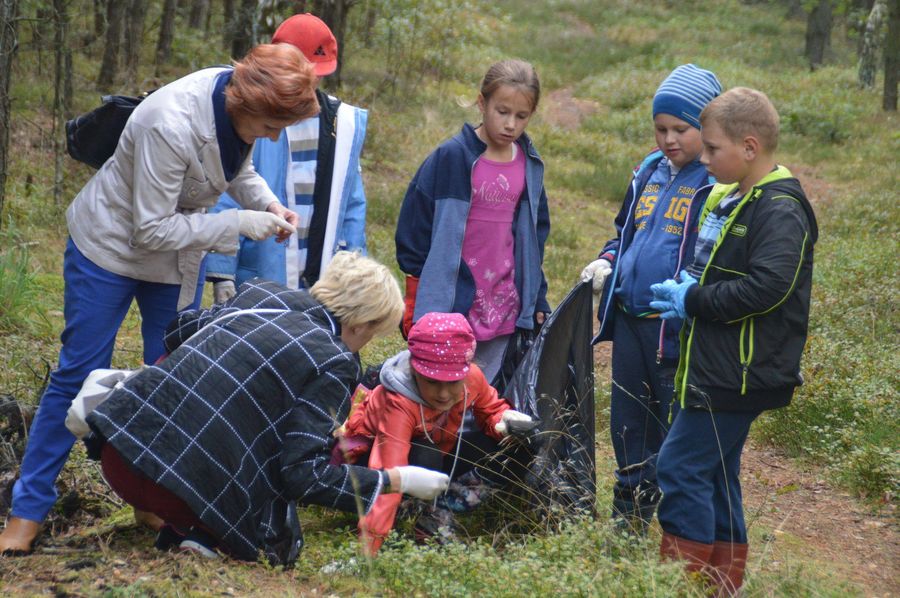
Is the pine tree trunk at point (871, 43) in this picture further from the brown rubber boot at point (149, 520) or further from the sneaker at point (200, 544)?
the sneaker at point (200, 544)

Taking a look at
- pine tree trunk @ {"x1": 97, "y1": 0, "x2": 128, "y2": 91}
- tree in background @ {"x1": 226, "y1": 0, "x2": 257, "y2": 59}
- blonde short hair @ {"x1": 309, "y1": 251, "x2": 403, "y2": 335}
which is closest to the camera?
blonde short hair @ {"x1": 309, "y1": 251, "x2": 403, "y2": 335}

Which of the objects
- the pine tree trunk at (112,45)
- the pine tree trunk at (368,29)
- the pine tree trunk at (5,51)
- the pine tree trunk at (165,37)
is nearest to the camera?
the pine tree trunk at (5,51)

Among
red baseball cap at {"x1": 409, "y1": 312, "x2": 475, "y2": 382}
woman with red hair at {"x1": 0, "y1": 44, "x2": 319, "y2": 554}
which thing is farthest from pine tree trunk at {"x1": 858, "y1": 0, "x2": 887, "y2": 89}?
woman with red hair at {"x1": 0, "y1": 44, "x2": 319, "y2": 554}

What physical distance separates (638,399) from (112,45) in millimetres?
10458

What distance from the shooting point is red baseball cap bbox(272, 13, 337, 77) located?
4312 mm

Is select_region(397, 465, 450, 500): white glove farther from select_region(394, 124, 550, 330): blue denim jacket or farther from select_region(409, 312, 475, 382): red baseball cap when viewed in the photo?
select_region(394, 124, 550, 330): blue denim jacket

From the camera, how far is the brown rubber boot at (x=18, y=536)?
3.43 meters

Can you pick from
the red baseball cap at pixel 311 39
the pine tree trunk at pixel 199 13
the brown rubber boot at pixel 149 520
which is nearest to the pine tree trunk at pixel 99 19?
the pine tree trunk at pixel 199 13

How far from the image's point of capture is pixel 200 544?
3.36 m

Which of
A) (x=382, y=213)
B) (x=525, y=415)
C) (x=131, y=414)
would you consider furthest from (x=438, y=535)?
(x=382, y=213)

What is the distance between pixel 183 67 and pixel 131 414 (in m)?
13.6

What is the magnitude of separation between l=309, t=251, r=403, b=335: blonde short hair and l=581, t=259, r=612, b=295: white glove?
1108 mm

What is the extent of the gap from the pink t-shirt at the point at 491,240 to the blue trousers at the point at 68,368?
152 centimetres

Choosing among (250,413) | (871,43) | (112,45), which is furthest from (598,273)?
(871,43)
